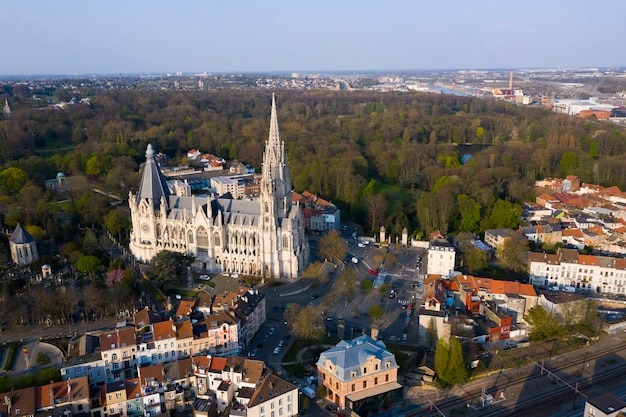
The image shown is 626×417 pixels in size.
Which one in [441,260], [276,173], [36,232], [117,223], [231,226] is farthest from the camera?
[117,223]

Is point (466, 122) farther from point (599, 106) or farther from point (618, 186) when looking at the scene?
point (599, 106)

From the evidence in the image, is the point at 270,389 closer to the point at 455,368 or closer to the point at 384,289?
the point at 455,368

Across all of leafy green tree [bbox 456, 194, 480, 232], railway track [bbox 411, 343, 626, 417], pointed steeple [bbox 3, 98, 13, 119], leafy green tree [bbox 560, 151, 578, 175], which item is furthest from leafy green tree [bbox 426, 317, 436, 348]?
pointed steeple [bbox 3, 98, 13, 119]

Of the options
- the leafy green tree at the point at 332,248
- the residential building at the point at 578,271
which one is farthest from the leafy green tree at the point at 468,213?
the leafy green tree at the point at 332,248

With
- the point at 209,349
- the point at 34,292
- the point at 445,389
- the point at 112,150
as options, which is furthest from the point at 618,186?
the point at 112,150

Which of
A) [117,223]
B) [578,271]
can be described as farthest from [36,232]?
[578,271]

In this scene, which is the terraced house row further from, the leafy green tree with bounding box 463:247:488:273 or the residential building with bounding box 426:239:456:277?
the leafy green tree with bounding box 463:247:488:273
